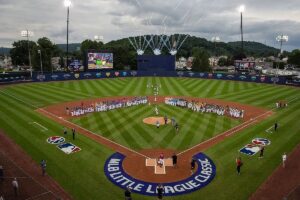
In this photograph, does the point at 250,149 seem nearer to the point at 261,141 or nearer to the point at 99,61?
the point at 261,141

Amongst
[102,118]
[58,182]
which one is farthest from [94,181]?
[102,118]

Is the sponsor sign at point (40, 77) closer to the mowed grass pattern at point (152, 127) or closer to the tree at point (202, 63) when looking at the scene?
the mowed grass pattern at point (152, 127)

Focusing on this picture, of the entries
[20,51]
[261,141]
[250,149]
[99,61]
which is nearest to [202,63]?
[99,61]

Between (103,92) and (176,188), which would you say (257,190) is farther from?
(103,92)

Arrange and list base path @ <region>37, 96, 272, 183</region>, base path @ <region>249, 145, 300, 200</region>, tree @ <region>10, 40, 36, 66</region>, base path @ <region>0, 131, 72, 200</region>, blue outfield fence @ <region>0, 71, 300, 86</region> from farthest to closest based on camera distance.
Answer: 1. tree @ <region>10, 40, 36, 66</region>
2. blue outfield fence @ <region>0, 71, 300, 86</region>
3. base path @ <region>37, 96, 272, 183</region>
4. base path @ <region>249, 145, 300, 200</region>
5. base path @ <region>0, 131, 72, 200</region>

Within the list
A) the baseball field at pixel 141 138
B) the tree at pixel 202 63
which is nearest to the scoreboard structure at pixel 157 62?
the tree at pixel 202 63

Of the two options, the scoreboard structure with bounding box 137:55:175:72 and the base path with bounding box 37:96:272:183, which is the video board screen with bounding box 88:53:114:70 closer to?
the scoreboard structure with bounding box 137:55:175:72

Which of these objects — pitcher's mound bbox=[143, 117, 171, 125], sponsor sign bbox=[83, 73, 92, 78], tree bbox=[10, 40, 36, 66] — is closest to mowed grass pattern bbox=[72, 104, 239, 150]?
pitcher's mound bbox=[143, 117, 171, 125]
